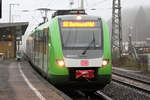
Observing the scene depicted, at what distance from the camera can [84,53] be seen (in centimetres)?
1105

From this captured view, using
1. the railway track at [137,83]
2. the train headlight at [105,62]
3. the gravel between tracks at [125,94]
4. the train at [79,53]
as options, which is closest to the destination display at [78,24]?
the train at [79,53]

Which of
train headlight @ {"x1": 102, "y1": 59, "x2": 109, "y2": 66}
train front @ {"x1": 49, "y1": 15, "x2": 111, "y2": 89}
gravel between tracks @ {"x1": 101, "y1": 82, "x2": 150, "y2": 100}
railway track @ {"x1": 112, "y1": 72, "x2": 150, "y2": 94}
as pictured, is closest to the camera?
train front @ {"x1": 49, "y1": 15, "x2": 111, "y2": 89}

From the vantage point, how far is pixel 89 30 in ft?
37.9

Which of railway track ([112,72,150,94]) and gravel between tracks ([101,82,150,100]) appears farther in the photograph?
railway track ([112,72,150,94])

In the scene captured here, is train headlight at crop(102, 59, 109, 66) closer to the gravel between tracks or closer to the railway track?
the gravel between tracks

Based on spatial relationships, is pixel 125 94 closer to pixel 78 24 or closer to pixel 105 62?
pixel 105 62

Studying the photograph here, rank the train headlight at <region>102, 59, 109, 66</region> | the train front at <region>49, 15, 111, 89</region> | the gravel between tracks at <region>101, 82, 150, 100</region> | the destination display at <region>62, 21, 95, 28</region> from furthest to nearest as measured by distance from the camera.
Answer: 1. the destination display at <region>62, 21, 95, 28</region>
2. the gravel between tracks at <region>101, 82, 150, 100</region>
3. the train headlight at <region>102, 59, 109, 66</region>
4. the train front at <region>49, 15, 111, 89</region>

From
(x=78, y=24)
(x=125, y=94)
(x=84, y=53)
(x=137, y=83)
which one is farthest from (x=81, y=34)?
(x=137, y=83)

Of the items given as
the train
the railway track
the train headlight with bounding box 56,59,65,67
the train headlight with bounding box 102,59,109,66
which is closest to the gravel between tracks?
the railway track

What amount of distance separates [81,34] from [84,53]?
0.76 metres

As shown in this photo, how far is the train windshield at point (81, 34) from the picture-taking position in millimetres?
11250

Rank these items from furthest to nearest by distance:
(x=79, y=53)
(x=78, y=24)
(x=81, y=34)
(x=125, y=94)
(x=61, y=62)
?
(x=125, y=94) < (x=78, y=24) < (x=81, y=34) < (x=79, y=53) < (x=61, y=62)

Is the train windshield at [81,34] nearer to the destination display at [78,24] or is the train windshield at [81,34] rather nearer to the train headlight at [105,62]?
the destination display at [78,24]

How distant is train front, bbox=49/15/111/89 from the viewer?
1083 cm
